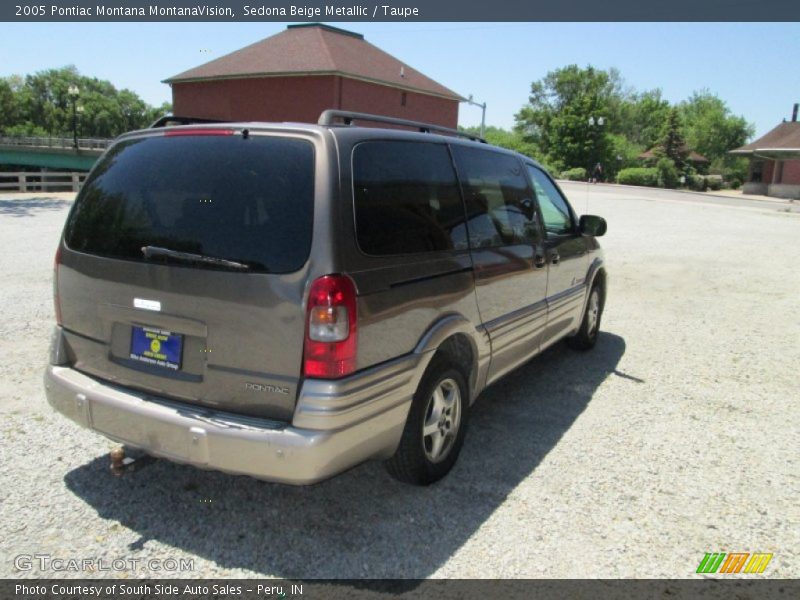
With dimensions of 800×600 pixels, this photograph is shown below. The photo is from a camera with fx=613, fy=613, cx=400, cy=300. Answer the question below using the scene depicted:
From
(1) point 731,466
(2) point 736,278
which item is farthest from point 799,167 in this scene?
(1) point 731,466

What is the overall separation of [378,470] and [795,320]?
6968 mm

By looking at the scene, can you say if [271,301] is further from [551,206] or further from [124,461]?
[551,206]

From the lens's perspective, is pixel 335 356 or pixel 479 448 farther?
pixel 479 448

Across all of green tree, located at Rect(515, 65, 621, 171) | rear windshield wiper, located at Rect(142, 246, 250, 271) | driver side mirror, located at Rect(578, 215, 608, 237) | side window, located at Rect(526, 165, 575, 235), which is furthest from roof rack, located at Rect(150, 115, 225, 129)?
green tree, located at Rect(515, 65, 621, 171)

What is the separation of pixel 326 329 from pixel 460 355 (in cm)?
120

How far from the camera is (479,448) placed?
13.2 ft

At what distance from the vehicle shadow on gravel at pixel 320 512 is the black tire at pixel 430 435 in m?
0.12

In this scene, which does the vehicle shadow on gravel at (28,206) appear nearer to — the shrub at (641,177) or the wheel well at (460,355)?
the wheel well at (460,355)

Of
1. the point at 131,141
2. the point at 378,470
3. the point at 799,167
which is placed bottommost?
the point at 378,470

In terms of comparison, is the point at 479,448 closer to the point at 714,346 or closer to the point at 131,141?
the point at 131,141

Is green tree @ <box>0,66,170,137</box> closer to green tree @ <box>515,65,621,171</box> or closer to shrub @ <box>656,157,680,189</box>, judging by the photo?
green tree @ <box>515,65,621,171</box>

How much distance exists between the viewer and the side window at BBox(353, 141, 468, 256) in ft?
9.53

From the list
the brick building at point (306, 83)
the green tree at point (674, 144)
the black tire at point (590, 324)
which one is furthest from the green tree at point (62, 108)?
the black tire at point (590, 324)

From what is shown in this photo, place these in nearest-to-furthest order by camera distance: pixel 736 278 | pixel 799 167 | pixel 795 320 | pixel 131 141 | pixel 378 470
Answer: pixel 131 141 → pixel 378 470 → pixel 795 320 → pixel 736 278 → pixel 799 167
